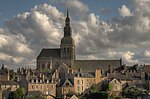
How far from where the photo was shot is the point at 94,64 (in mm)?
112812

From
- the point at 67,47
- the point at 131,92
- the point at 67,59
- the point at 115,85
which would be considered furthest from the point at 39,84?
the point at 67,47

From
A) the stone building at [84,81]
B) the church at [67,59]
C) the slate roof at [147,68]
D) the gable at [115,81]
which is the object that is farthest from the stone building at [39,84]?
the church at [67,59]

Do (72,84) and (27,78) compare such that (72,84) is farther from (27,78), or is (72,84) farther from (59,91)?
(27,78)

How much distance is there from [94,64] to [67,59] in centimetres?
795

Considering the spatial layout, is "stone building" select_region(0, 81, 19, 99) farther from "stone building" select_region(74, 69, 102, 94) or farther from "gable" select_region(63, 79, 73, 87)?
"stone building" select_region(74, 69, 102, 94)

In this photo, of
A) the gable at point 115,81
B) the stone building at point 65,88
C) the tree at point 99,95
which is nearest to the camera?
the tree at point 99,95

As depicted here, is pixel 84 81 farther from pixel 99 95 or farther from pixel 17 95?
pixel 17 95

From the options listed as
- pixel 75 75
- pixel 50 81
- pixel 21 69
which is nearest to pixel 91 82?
pixel 75 75

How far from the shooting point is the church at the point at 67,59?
112 m

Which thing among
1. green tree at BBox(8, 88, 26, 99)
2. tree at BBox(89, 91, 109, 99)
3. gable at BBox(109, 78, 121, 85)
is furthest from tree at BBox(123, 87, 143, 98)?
green tree at BBox(8, 88, 26, 99)

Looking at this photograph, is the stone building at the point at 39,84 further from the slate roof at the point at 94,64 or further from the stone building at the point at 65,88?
the slate roof at the point at 94,64

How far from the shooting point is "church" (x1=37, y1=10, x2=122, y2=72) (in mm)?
112125

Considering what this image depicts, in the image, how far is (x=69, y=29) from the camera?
11700cm

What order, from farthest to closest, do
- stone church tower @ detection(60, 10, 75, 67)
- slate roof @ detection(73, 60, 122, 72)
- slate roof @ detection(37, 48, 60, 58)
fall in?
slate roof @ detection(37, 48, 60, 58)
stone church tower @ detection(60, 10, 75, 67)
slate roof @ detection(73, 60, 122, 72)
